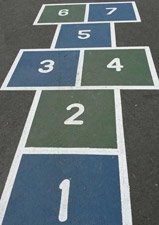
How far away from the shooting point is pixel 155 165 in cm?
408

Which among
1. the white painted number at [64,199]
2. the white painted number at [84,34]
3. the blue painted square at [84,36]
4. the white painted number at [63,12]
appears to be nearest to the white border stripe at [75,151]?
the white painted number at [64,199]

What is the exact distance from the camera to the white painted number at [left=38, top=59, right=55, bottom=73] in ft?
19.6

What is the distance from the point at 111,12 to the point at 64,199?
558 centimetres

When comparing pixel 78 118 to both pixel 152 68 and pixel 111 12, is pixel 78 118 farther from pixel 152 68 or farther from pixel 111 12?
pixel 111 12

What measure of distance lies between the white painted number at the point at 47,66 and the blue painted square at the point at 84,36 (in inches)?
26.7

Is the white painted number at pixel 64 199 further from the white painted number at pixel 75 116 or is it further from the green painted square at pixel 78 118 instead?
the white painted number at pixel 75 116

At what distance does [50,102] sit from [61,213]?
207 cm

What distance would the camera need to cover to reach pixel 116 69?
5.92 meters

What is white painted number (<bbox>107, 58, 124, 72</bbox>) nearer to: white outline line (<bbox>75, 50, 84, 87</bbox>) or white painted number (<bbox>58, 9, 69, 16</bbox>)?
white outline line (<bbox>75, 50, 84, 87</bbox>)

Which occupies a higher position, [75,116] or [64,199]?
[75,116]

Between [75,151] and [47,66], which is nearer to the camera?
[75,151]

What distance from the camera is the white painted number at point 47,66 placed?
597 cm

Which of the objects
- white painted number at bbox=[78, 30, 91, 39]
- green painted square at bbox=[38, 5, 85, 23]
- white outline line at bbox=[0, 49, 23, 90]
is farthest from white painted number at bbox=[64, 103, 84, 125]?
green painted square at bbox=[38, 5, 85, 23]

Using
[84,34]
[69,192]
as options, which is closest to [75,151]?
[69,192]
